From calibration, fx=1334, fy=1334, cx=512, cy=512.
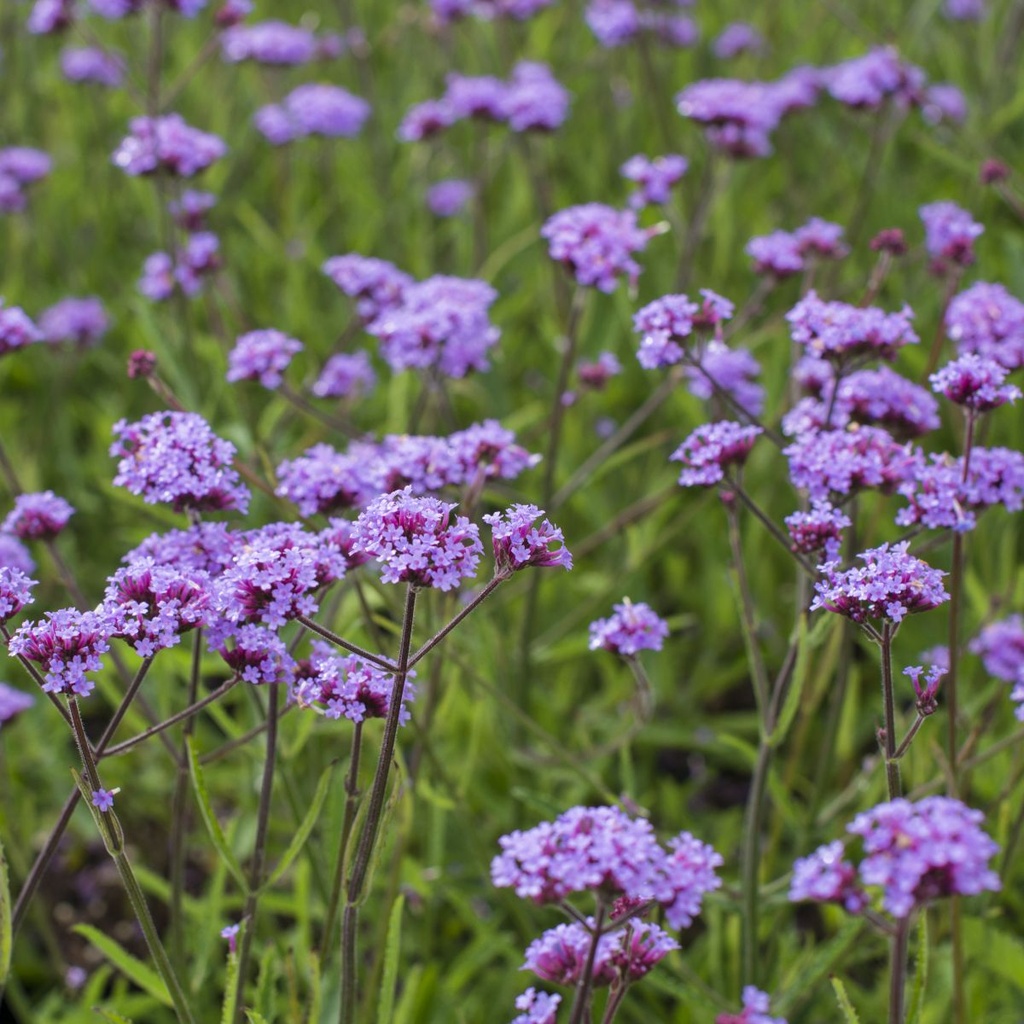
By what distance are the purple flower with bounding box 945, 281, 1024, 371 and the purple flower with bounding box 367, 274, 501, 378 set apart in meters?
1.02

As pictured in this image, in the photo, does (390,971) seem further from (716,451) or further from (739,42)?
(739,42)

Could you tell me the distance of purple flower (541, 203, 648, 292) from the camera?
9.73ft

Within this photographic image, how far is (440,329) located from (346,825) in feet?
4.11

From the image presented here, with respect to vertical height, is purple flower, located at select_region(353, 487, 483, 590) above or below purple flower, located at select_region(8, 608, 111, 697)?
above

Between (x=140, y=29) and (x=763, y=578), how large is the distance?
16.1 ft

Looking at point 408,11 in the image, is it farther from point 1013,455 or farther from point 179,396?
point 1013,455

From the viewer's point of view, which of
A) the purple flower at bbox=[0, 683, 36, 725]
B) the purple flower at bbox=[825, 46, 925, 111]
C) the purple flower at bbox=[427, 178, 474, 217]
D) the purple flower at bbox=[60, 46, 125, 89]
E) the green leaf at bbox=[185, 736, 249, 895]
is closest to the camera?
the green leaf at bbox=[185, 736, 249, 895]

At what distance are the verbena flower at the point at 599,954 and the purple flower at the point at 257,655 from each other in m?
0.52

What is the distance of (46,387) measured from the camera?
4754 millimetres

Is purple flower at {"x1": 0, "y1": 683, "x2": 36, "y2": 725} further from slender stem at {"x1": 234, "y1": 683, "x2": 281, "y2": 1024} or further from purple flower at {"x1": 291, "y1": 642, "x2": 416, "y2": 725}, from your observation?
purple flower at {"x1": 291, "y1": 642, "x2": 416, "y2": 725}

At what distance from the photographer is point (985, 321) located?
2.76 metres

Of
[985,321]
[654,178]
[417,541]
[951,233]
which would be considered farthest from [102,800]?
[654,178]

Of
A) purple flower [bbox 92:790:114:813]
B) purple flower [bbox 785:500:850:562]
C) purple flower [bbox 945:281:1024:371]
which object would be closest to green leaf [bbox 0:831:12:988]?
purple flower [bbox 92:790:114:813]

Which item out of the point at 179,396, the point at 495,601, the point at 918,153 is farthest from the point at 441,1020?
the point at 918,153
